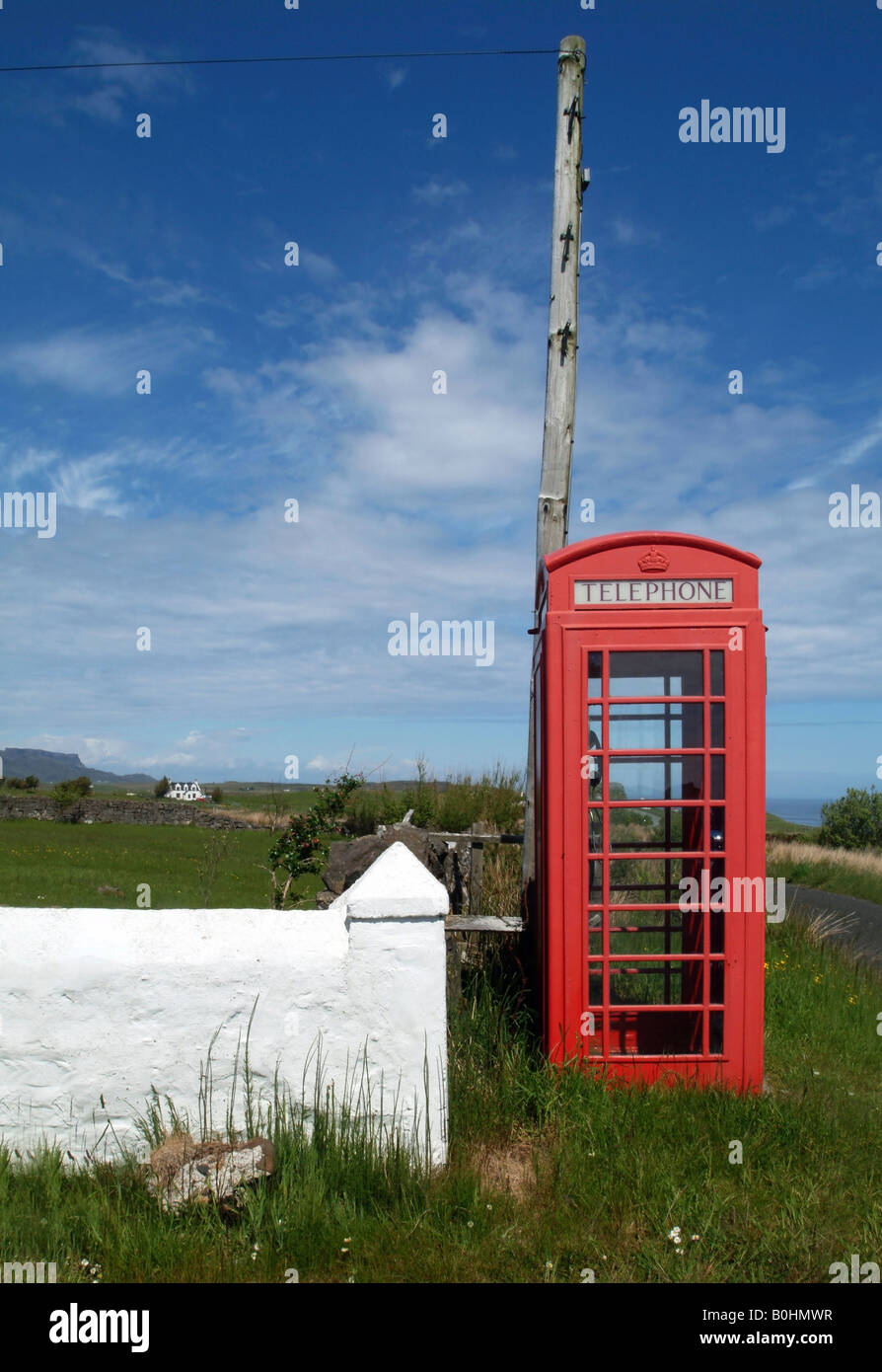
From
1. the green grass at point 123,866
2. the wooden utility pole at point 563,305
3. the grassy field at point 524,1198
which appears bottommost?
the green grass at point 123,866

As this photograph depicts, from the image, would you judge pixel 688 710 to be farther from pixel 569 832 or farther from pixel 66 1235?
pixel 66 1235

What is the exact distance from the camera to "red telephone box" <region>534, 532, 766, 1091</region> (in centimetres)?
458

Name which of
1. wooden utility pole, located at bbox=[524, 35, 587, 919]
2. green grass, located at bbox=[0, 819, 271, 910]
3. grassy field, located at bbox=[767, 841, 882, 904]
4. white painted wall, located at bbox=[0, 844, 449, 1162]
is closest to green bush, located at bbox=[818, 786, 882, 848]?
grassy field, located at bbox=[767, 841, 882, 904]

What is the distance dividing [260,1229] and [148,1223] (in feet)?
1.38

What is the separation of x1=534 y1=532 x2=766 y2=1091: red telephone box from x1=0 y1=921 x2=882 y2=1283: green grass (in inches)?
13.4

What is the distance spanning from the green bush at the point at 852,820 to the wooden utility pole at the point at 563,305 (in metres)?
31.0


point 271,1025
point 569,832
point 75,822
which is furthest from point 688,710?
point 75,822

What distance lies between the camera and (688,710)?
16.7ft

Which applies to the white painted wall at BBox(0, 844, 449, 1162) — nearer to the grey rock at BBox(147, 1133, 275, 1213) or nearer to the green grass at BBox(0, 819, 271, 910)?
the grey rock at BBox(147, 1133, 275, 1213)

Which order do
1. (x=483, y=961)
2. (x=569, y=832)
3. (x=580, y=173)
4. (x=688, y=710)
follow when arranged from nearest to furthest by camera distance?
(x=569, y=832), (x=688, y=710), (x=483, y=961), (x=580, y=173)

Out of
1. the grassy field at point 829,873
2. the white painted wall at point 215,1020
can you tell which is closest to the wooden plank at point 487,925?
the white painted wall at point 215,1020

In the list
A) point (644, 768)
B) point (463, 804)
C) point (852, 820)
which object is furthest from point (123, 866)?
point (852, 820)

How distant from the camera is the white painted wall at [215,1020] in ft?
12.7

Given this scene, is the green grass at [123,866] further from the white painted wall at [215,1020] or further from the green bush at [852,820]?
the green bush at [852,820]
